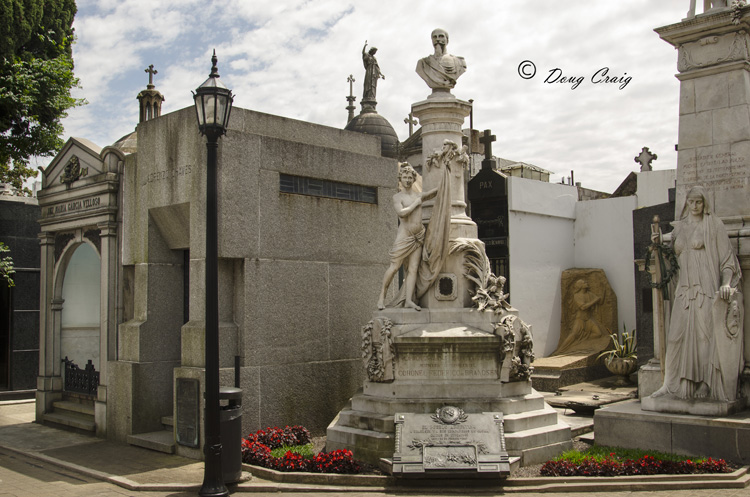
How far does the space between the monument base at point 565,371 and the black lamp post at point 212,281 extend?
910 centimetres

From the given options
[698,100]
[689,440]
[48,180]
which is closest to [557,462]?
[689,440]

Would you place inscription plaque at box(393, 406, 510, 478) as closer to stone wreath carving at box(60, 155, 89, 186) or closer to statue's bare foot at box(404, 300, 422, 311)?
statue's bare foot at box(404, 300, 422, 311)

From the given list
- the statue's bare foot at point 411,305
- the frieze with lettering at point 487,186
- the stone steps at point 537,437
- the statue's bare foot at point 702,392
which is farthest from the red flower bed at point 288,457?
the frieze with lettering at point 487,186

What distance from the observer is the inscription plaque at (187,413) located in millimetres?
10062

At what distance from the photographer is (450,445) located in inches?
324

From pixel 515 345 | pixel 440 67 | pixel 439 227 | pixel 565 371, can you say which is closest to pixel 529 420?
pixel 515 345

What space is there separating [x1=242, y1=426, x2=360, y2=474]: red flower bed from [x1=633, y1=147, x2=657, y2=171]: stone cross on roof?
16.3m

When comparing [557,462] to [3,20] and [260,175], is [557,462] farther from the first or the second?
[3,20]

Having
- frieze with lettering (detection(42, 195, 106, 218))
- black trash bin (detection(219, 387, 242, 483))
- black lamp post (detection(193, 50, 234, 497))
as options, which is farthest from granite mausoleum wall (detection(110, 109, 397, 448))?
black lamp post (detection(193, 50, 234, 497))

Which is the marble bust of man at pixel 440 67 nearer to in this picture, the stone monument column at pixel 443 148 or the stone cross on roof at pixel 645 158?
the stone monument column at pixel 443 148

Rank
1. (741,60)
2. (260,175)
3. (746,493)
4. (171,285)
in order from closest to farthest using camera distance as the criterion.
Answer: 1. (746,493)
2. (741,60)
3. (260,175)
4. (171,285)

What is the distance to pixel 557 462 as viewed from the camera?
27.4 ft

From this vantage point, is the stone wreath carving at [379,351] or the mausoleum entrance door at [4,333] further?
the mausoleum entrance door at [4,333]

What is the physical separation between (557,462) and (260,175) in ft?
19.6
